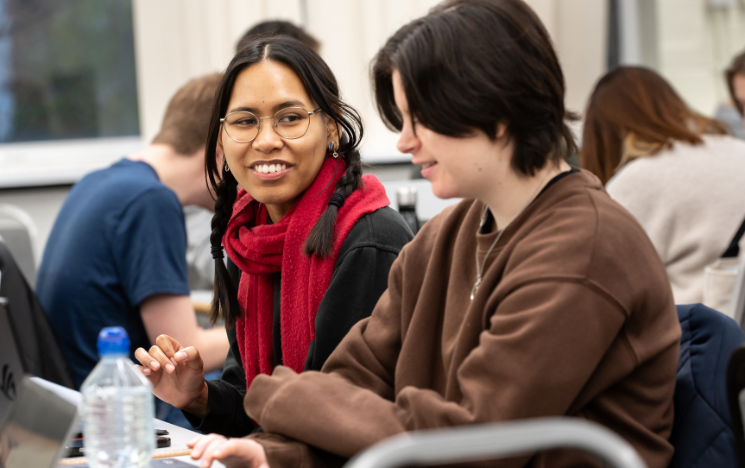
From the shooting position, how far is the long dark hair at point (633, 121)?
268 centimetres

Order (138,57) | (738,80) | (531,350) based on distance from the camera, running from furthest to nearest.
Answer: (138,57), (738,80), (531,350)

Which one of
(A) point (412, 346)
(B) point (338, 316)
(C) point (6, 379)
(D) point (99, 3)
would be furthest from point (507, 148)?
(D) point (99, 3)

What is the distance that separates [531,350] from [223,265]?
80cm

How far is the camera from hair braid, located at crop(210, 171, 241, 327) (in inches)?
61.7

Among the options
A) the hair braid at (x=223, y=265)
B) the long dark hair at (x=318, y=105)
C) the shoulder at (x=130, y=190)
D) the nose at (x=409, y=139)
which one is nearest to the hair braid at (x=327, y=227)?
the long dark hair at (x=318, y=105)

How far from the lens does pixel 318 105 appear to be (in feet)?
4.85

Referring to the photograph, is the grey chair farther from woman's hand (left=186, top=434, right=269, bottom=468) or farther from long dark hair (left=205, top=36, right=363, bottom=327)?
A: long dark hair (left=205, top=36, right=363, bottom=327)

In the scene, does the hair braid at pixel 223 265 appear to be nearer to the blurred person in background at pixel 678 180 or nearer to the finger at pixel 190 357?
the finger at pixel 190 357

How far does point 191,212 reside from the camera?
3.05 metres

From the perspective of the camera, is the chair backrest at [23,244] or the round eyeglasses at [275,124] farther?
the chair backrest at [23,244]

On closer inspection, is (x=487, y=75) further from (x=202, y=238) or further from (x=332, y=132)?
(x=202, y=238)

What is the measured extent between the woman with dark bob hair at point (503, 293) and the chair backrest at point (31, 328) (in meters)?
0.90

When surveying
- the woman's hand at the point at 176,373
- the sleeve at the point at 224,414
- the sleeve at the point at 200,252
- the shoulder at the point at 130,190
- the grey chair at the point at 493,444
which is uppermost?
the grey chair at the point at 493,444

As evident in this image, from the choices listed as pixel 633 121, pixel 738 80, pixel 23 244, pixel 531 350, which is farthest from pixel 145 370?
pixel 738 80
